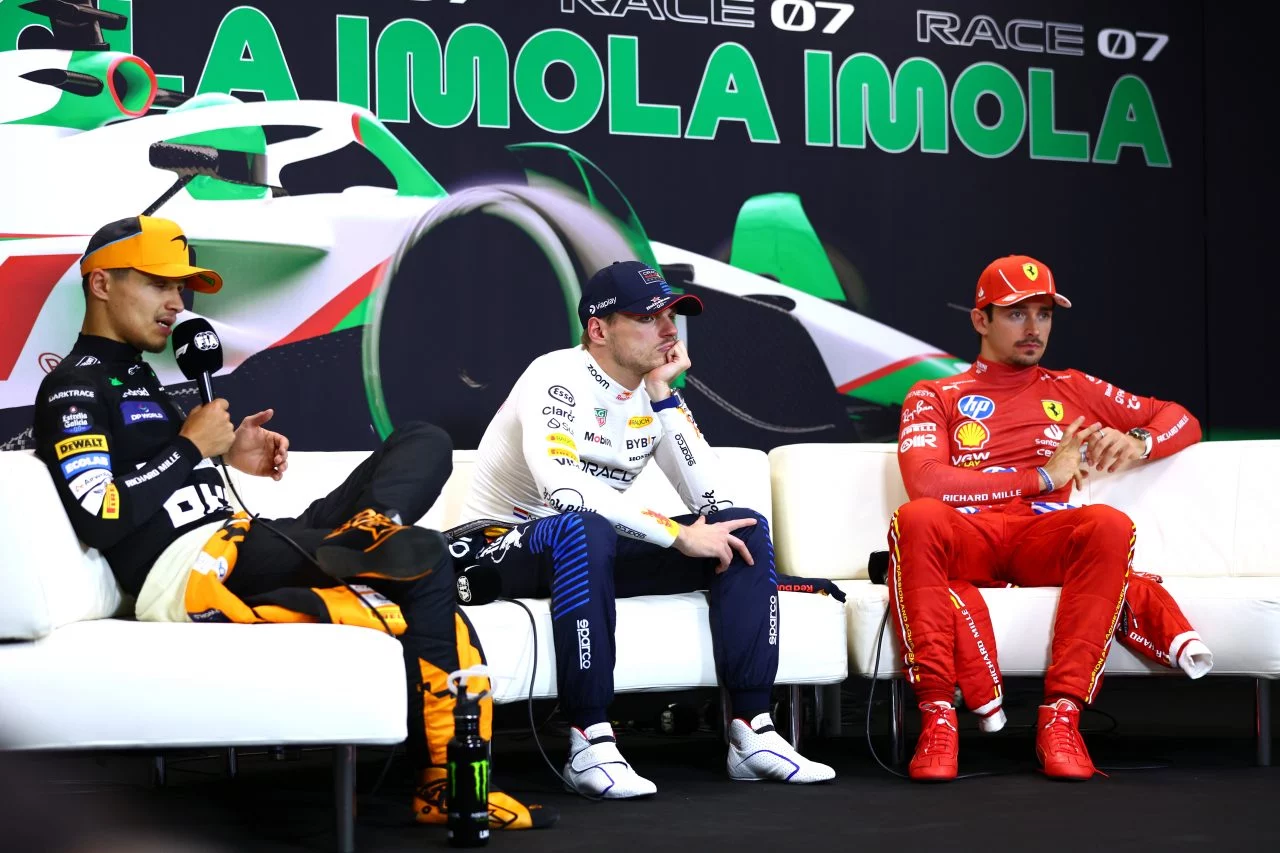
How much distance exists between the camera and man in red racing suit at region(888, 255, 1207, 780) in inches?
132

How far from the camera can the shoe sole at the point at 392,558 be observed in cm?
276

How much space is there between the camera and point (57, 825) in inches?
33.9

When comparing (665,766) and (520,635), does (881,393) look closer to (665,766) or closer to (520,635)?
(665,766)

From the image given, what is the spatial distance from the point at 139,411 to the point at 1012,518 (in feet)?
6.89

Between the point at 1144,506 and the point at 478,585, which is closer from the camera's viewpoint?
the point at 478,585

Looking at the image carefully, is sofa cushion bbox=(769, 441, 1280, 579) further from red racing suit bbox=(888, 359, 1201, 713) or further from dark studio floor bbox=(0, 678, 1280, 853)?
dark studio floor bbox=(0, 678, 1280, 853)

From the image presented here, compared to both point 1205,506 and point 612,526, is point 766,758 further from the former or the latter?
point 1205,506

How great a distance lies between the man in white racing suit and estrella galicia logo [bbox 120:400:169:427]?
72cm

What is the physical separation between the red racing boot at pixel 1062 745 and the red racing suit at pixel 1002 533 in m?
0.04

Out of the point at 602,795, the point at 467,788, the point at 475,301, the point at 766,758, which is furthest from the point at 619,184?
the point at 467,788

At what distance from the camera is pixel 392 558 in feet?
9.06

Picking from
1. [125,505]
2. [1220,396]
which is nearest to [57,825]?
[125,505]

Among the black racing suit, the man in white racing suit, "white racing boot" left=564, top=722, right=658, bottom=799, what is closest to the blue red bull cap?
the man in white racing suit

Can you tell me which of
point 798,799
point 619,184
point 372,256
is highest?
point 619,184
